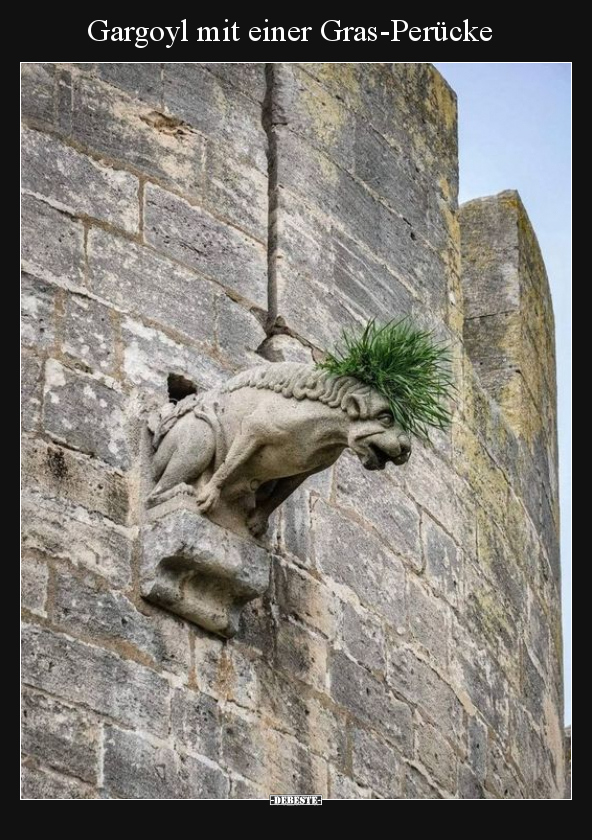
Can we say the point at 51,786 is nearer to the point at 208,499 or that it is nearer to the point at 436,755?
the point at 208,499

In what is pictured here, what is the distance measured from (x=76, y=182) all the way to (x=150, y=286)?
17.8 inches

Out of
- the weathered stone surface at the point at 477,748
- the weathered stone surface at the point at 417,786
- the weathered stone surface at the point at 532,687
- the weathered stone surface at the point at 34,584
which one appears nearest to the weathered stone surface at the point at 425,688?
the weathered stone surface at the point at 477,748

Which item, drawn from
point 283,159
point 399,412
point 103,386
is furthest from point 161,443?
point 283,159

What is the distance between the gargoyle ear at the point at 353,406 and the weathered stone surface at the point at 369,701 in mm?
1246

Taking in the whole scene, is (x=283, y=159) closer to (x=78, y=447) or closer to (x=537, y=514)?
(x=78, y=447)

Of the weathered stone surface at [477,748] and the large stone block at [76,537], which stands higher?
the large stone block at [76,537]

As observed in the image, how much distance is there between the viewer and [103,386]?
9.73 m

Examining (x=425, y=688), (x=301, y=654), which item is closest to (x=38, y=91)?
(x=301, y=654)

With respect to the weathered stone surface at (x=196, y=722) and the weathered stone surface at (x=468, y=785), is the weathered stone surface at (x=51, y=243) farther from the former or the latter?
the weathered stone surface at (x=468, y=785)

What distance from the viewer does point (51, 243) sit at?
389 inches

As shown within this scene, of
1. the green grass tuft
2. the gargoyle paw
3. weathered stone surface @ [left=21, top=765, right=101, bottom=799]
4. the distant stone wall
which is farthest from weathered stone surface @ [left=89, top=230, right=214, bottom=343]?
weathered stone surface @ [left=21, top=765, right=101, bottom=799]

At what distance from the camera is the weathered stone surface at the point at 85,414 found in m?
9.54

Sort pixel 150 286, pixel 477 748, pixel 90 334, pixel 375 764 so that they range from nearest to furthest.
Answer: pixel 90 334 → pixel 150 286 → pixel 375 764 → pixel 477 748

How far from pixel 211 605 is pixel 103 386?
0.84 m
